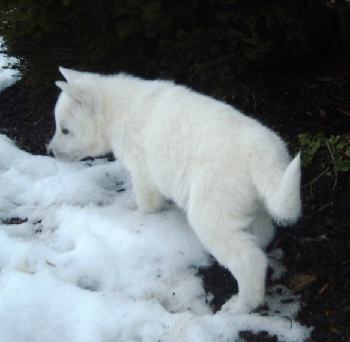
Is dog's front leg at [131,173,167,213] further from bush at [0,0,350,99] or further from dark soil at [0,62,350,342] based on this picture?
bush at [0,0,350,99]

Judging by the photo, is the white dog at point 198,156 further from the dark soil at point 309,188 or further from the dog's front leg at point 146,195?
the dark soil at point 309,188

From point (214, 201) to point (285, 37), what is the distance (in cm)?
277

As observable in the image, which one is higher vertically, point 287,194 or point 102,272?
point 287,194

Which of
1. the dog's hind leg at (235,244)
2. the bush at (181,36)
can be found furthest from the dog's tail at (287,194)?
the bush at (181,36)

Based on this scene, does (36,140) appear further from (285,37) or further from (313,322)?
(313,322)

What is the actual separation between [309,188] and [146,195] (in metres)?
1.37

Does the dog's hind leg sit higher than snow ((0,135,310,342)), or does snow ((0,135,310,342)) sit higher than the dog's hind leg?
the dog's hind leg

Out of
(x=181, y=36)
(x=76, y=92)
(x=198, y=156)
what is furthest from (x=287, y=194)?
(x=181, y=36)

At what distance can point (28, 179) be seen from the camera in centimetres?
530

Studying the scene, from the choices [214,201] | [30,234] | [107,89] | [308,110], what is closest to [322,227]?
[214,201]

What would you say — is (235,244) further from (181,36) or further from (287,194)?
(181,36)

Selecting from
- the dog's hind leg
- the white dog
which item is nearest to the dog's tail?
the white dog

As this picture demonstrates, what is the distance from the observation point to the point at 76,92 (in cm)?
427

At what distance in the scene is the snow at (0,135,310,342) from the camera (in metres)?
3.46
